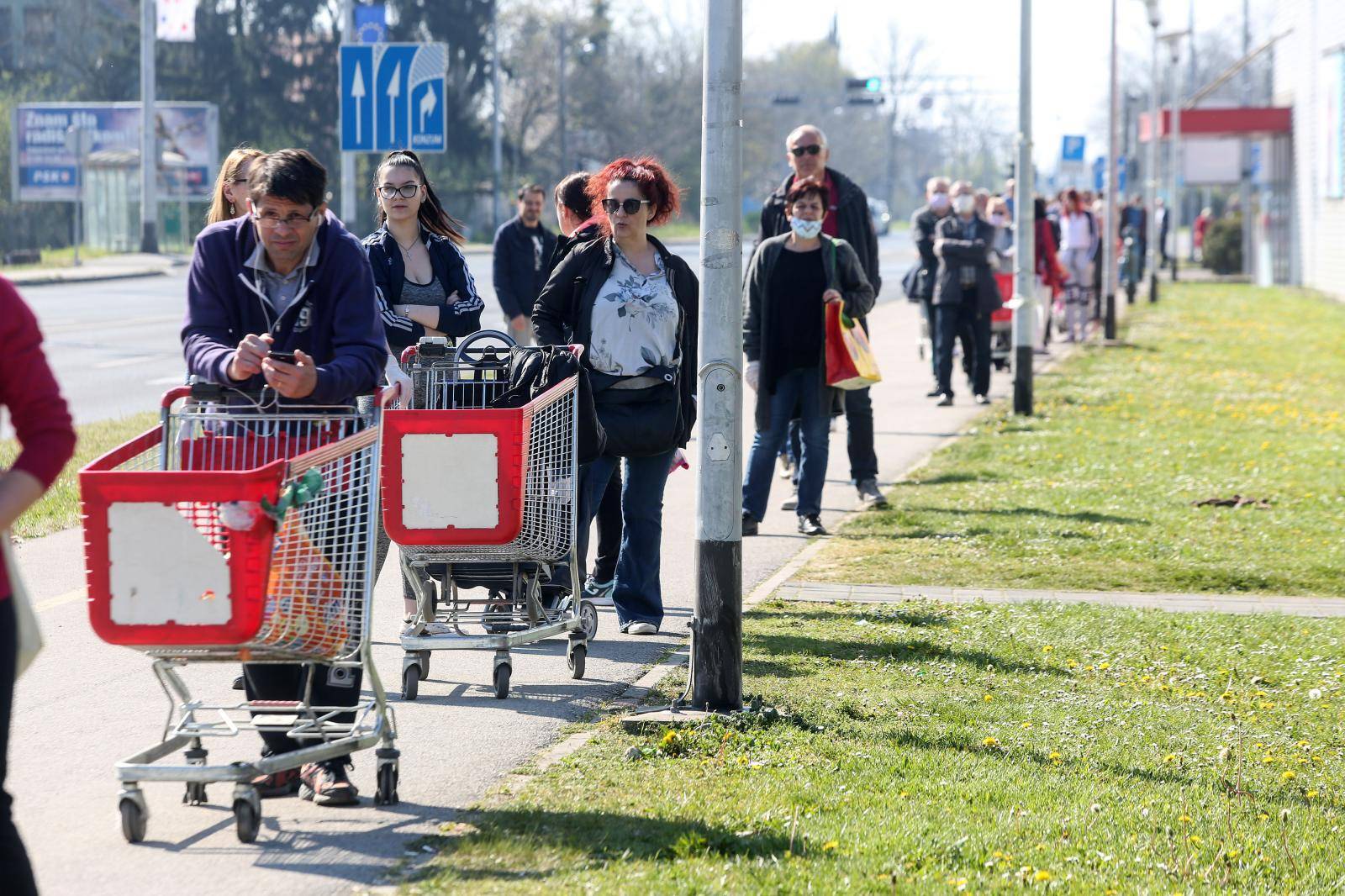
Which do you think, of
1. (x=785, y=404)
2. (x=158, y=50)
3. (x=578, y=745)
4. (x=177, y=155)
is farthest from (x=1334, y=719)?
(x=158, y=50)

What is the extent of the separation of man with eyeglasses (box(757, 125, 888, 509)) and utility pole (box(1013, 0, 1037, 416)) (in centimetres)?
553

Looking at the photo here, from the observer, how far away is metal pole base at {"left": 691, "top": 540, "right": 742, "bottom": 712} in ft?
20.8

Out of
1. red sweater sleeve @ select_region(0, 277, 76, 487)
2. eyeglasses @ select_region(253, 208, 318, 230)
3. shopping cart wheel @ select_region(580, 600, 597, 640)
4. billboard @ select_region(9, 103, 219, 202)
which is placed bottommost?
shopping cart wheel @ select_region(580, 600, 597, 640)

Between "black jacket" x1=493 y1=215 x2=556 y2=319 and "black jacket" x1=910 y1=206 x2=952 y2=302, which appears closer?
"black jacket" x1=493 y1=215 x2=556 y2=319

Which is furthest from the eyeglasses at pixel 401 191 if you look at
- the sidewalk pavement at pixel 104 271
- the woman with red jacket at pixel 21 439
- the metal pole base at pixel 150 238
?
the metal pole base at pixel 150 238

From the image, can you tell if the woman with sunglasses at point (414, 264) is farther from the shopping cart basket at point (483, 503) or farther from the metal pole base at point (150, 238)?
the metal pole base at point (150, 238)

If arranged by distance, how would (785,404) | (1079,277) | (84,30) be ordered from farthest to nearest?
(84,30) → (1079,277) → (785,404)

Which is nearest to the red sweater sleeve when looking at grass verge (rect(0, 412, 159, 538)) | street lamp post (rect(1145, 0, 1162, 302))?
grass verge (rect(0, 412, 159, 538))

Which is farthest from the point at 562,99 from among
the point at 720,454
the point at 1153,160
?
the point at 720,454

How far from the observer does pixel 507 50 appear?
8025 cm

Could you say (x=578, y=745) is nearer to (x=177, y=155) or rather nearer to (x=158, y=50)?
(x=177, y=155)

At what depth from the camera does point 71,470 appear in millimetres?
13023

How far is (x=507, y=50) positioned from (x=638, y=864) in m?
78.0

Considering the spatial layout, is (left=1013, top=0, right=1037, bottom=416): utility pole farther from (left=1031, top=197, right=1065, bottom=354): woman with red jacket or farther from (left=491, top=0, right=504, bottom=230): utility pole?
(left=491, top=0, right=504, bottom=230): utility pole
